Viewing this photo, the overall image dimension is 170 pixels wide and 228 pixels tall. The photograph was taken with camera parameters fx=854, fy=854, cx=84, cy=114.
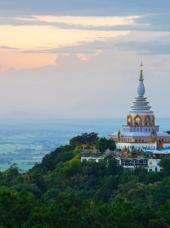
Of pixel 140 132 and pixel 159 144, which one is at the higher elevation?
pixel 140 132

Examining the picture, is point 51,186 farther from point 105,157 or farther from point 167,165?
point 167,165

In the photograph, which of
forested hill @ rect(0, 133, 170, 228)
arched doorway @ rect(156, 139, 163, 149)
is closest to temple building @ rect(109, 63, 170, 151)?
arched doorway @ rect(156, 139, 163, 149)

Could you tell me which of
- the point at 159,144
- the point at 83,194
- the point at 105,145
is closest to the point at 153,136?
the point at 159,144

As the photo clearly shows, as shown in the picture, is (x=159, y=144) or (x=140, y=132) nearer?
(x=159, y=144)

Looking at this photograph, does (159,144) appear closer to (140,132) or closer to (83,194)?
(140,132)

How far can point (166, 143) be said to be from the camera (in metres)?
99.4

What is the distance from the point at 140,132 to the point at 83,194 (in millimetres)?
14243

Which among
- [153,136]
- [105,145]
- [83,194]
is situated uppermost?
[153,136]

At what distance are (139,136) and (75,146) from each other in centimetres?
1427

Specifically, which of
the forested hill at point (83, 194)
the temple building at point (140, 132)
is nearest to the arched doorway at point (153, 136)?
the temple building at point (140, 132)

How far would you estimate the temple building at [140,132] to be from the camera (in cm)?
9856

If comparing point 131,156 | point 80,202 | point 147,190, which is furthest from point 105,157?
point 80,202

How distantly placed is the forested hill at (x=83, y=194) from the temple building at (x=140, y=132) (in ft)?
6.74

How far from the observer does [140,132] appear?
100m
